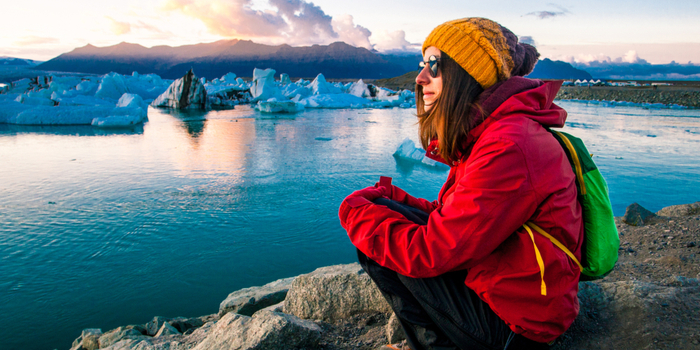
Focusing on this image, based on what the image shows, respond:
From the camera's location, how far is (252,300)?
212cm

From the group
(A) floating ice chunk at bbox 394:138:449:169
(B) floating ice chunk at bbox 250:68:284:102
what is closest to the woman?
(A) floating ice chunk at bbox 394:138:449:169

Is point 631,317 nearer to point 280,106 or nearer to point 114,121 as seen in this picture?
point 114,121

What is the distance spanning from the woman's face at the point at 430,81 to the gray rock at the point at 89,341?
6.72ft

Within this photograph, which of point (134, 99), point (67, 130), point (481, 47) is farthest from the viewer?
point (134, 99)

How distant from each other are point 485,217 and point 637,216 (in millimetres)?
2986

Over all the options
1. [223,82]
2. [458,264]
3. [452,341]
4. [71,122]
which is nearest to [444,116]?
[458,264]

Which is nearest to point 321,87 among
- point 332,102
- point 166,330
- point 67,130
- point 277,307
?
point 332,102

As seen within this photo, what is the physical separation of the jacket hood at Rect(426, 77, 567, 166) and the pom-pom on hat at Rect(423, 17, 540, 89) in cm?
4

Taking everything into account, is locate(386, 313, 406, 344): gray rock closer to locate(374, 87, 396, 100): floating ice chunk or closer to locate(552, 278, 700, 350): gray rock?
locate(552, 278, 700, 350): gray rock

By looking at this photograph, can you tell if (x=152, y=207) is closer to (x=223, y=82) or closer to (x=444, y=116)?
(x=444, y=116)

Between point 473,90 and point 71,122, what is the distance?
1388 cm

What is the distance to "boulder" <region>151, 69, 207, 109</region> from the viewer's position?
19250mm

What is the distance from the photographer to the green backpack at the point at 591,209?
95 centimetres

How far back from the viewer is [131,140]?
8664 mm
